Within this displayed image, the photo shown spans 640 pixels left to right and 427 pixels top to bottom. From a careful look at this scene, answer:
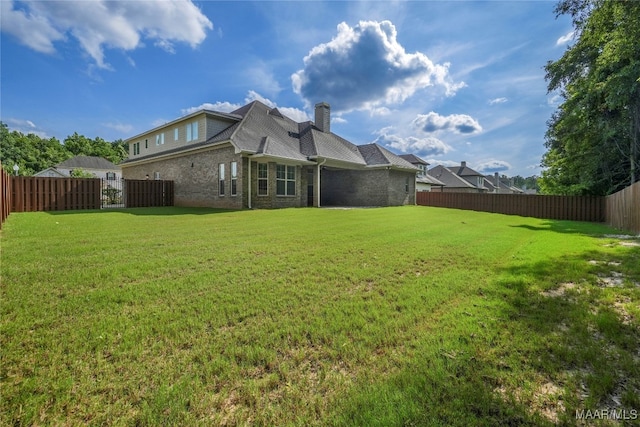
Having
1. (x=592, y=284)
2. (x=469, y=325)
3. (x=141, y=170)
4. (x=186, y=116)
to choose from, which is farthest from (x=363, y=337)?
(x=141, y=170)

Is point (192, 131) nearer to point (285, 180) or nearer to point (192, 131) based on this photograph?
point (192, 131)

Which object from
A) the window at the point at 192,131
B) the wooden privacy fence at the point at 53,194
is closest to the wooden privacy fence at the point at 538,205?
the window at the point at 192,131

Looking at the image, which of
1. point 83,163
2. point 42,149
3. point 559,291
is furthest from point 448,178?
point 42,149

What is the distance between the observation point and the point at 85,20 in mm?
10898

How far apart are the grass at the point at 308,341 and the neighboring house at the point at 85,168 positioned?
4719cm

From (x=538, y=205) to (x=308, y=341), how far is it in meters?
23.3

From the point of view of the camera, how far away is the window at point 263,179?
15617mm

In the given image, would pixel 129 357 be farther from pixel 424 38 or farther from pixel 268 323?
pixel 424 38

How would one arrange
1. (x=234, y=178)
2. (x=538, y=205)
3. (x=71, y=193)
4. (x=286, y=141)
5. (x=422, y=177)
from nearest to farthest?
1. (x=234, y=178)
2. (x=71, y=193)
3. (x=286, y=141)
4. (x=538, y=205)
5. (x=422, y=177)

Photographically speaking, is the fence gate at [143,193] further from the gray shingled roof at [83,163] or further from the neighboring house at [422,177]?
the gray shingled roof at [83,163]

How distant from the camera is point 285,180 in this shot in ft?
54.9

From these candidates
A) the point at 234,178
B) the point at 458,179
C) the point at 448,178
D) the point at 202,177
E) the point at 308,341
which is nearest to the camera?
the point at 308,341

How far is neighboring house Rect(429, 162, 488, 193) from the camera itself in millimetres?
43656

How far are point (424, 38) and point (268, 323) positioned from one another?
14.0 m
